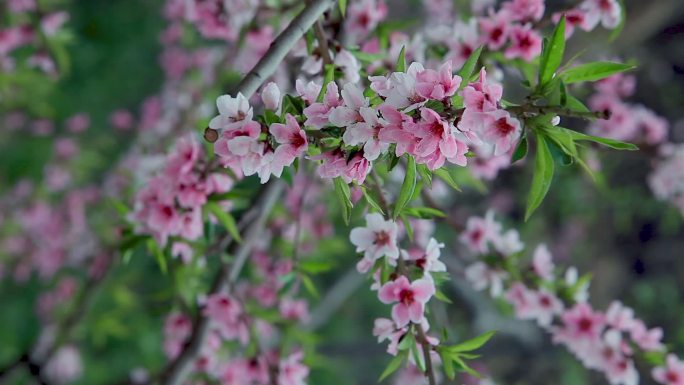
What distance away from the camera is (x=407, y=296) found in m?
0.87

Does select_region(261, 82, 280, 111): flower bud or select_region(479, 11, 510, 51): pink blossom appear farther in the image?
select_region(479, 11, 510, 51): pink blossom

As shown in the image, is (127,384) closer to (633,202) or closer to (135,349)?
(135,349)

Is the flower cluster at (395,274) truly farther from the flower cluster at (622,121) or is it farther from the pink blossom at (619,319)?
the flower cluster at (622,121)

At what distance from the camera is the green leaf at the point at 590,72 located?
75 cm

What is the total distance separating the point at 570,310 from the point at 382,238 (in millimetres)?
674

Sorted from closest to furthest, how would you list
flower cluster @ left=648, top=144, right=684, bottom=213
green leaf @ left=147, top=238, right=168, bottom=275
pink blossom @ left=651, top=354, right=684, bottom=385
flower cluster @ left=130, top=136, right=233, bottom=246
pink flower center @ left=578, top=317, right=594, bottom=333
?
flower cluster @ left=130, top=136, right=233, bottom=246
green leaf @ left=147, top=238, right=168, bottom=275
pink blossom @ left=651, top=354, right=684, bottom=385
pink flower center @ left=578, top=317, right=594, bottom=333
flower cluster @ left=648, top=144, right=684, bottom=213

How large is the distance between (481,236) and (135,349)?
2.24 meters

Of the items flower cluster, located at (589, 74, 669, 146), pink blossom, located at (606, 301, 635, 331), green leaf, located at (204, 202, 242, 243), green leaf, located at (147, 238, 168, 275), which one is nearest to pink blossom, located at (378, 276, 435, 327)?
green leaf, located at (204, 202, 242, 243)

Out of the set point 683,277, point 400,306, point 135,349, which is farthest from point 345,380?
point 400,306

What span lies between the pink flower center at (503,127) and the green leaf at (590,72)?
125 mm

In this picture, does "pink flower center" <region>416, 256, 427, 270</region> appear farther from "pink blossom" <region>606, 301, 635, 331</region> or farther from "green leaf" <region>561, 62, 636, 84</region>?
"pink blossom" <region>606, 301, 635, 331</region>

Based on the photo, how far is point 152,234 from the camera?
1.15m

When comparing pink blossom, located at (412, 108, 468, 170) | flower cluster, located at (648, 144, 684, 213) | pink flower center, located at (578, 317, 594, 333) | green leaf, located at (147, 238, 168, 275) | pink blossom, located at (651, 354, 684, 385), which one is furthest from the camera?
flower cluster, located at (648, 144, 684, 213)

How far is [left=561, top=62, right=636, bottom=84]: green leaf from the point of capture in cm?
75
